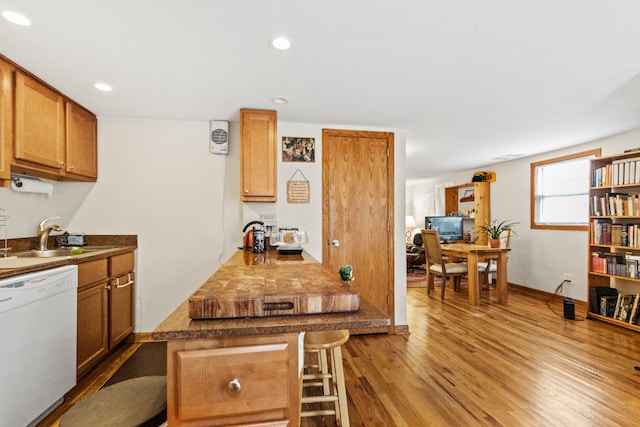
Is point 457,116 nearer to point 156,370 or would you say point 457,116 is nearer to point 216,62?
point 216,62

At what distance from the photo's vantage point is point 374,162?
3.34m

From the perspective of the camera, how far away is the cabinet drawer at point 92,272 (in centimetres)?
220

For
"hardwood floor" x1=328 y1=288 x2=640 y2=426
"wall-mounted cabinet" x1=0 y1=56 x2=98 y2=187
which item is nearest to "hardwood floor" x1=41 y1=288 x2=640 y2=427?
"hardwood floor" x1=328 y1=288 x2=640 y2=426

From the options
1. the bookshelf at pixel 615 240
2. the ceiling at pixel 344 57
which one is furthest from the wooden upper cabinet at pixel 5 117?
the bookshelf at pixel 615 240

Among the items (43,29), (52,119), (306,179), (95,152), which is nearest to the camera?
(43,29)

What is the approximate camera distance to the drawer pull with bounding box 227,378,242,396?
2.84 ft

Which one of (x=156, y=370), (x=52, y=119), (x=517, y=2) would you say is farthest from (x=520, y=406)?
(x=52, y=119)

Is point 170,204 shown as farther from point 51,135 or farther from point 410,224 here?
point 410,224

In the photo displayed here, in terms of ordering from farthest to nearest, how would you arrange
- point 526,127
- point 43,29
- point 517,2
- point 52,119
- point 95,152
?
1. point 526,127
2. point 95,152
3. point 52,119
4. point 43,29
5. point 517,2

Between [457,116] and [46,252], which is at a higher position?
[457,116]

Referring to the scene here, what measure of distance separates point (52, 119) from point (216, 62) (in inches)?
56.2

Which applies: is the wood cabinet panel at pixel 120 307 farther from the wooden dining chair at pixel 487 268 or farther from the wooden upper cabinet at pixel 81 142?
the wooden dining chair at pixel 487 268

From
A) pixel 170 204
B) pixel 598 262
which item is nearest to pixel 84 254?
pixel 170 204

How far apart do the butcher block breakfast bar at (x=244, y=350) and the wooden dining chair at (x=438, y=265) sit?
13.3ft
